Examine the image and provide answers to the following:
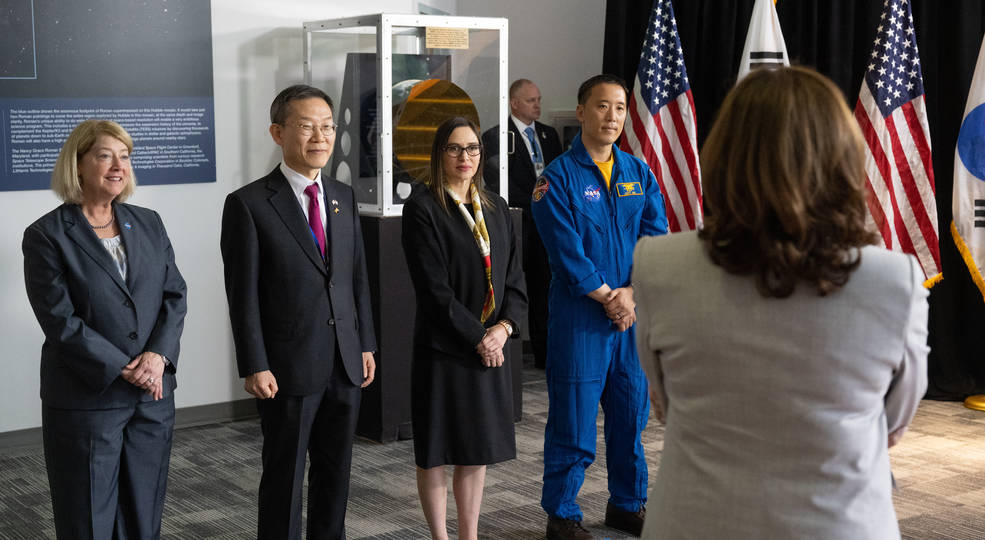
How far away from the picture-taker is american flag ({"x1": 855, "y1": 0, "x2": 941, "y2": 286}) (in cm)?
537

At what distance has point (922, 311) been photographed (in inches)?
57.2

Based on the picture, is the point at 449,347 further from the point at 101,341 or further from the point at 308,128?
the point at 101,341

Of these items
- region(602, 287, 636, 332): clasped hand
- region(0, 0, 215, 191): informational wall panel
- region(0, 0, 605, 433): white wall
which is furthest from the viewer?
region(0, 0, 605, 433): white wall

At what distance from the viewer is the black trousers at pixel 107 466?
2.80 metres

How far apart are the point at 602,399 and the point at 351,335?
1006mm

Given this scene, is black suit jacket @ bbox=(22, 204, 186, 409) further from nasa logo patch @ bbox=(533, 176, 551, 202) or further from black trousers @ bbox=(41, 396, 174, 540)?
nasa logo patch @ bbox=(533, 176, 551, 202)

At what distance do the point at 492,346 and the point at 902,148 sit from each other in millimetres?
3239

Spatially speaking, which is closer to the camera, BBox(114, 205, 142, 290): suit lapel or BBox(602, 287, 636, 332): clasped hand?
BBox(114, 205, 142, 290): suit lapel

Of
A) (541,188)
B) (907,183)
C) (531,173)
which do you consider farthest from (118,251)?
(907,183)

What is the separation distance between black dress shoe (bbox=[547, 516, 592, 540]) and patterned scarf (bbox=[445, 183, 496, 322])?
2.62 ft

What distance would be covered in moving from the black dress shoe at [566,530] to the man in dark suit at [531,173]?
9.75 ft

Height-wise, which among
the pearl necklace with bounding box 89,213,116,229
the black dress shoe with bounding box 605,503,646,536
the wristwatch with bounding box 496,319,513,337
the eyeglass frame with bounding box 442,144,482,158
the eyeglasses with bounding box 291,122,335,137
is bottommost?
the black dress shoe with bounding box 605,503,646,536

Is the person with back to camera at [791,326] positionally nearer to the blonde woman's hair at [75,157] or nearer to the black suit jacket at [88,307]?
the black suit jacket at [88,307]

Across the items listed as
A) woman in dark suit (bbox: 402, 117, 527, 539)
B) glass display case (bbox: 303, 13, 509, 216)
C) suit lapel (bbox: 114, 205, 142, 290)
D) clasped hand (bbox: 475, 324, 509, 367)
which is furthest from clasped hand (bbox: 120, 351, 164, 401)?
glass display case (bbox: 303, 13, 509, 216)
